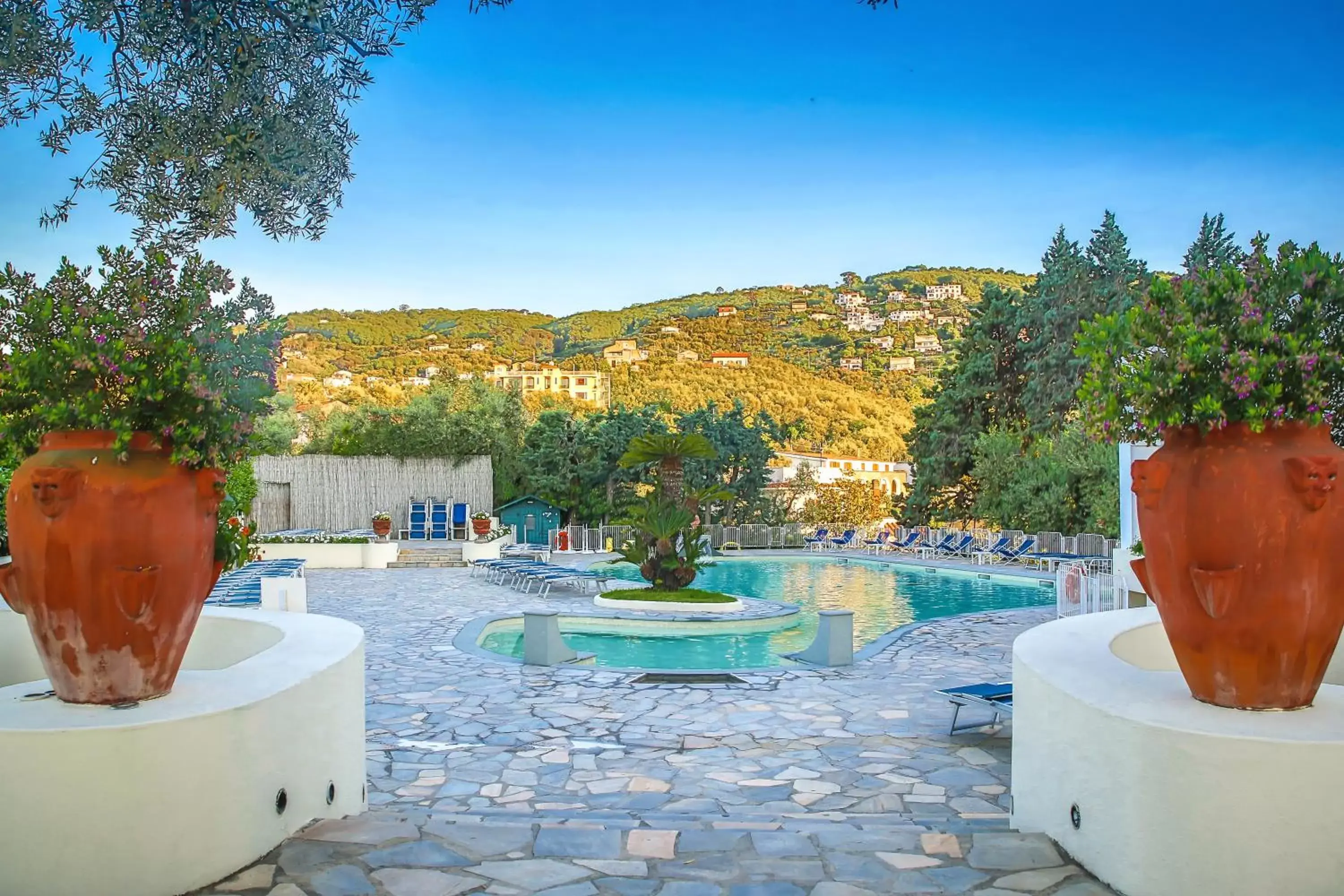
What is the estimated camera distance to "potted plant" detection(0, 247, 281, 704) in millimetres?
3193

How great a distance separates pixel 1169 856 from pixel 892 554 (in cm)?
2154

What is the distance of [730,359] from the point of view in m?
55.6

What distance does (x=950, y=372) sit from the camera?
98.5 ft

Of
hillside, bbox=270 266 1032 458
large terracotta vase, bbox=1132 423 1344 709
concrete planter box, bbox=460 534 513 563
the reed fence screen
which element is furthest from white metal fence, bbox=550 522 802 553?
large terracotta vase, bbox=1132 423 1344 709

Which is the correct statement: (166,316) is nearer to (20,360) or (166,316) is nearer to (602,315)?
(20,360)

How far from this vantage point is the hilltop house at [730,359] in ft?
180

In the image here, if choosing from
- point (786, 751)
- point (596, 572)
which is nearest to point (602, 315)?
point (596, 572)

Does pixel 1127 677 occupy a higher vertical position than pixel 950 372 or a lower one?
lower

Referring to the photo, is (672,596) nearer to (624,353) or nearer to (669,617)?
(669,617)

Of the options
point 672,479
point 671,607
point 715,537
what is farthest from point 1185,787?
point 715,537

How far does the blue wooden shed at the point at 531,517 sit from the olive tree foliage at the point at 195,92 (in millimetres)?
22249

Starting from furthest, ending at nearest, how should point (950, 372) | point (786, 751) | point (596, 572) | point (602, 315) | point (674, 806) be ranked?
point (602, 315)
point (950, 372)
point (596, 572)
point (786, 751)
point (674, 806)

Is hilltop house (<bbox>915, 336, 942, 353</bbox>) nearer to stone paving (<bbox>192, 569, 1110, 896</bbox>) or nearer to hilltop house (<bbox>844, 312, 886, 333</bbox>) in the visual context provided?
hilltop house (<bbox>844, 312, 886, 333</bbox>)

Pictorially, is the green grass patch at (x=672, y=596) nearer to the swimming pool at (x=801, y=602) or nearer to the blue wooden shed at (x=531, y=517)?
the swimming pool at (x=801, y=602)
